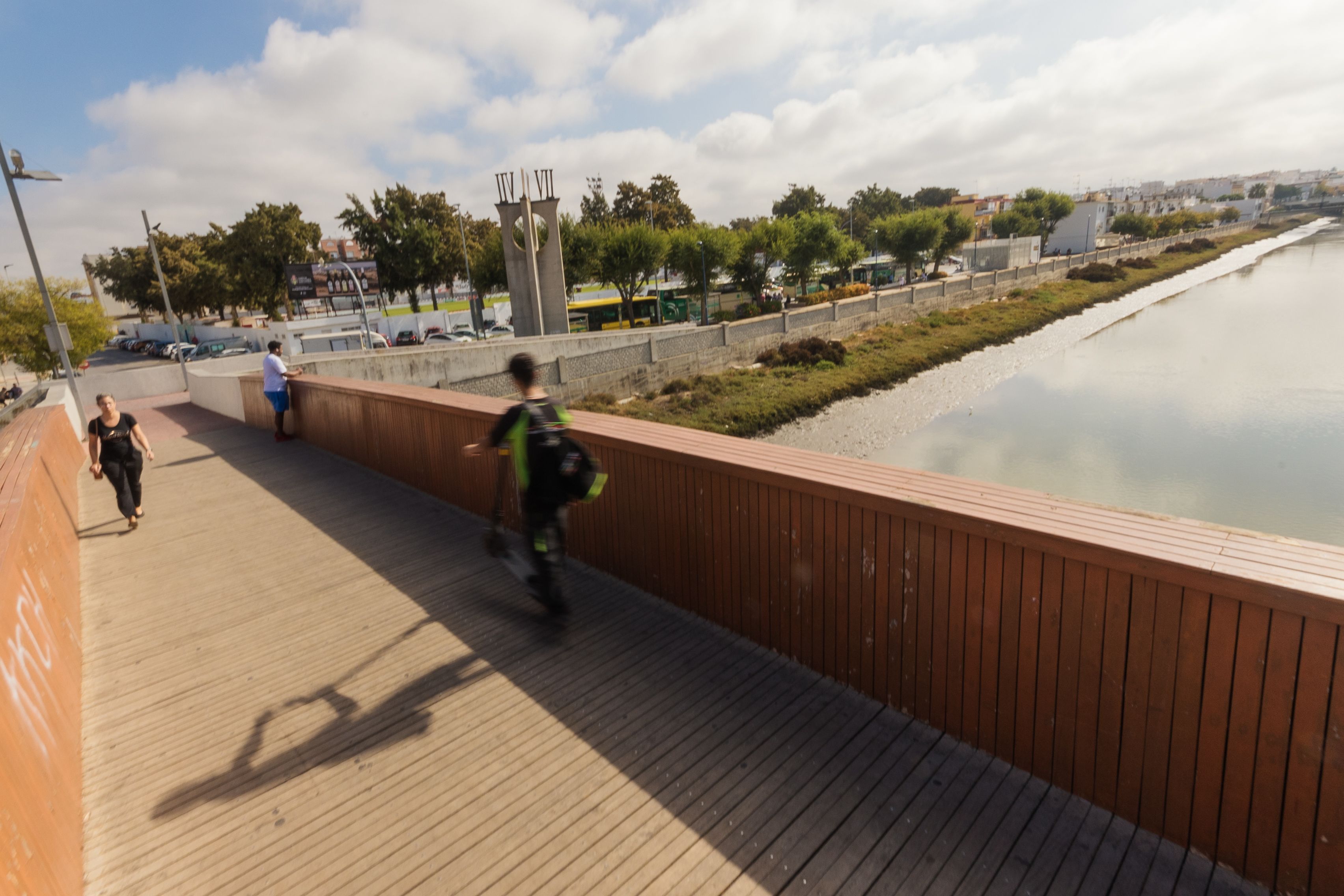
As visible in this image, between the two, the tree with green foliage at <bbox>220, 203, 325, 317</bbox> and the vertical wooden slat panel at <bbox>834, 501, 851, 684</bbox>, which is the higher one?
the tree with green foliage at <bbox>220, 203, 325, 317</bbox>

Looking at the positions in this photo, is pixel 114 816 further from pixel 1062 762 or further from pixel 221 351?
pixel 221 351

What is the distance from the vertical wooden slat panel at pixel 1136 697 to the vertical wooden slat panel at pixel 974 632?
23.9 inches

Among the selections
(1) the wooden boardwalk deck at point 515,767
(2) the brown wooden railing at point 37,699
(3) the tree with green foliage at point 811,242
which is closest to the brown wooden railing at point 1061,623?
(1) the wooden boardwalk deck at point 515,767

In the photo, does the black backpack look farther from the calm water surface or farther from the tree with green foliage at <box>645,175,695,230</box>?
the tree with green foliage at <box>645,175,695,230</box>

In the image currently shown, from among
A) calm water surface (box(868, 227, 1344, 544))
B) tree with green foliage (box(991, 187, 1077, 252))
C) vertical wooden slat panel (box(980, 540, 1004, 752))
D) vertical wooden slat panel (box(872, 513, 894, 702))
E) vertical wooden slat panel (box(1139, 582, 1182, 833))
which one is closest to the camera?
vertical wooden slat panel (box(1139, 582, 1182, 833))

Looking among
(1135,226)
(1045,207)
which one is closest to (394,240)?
(1045,207)

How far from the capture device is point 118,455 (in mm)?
7387

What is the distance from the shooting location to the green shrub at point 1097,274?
62.0m

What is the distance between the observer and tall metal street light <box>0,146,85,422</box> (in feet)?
46.9

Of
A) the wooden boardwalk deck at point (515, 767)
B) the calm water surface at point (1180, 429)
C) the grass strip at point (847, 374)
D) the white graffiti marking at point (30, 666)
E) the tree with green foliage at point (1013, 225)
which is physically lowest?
the calm water surface at point (1180, 429)

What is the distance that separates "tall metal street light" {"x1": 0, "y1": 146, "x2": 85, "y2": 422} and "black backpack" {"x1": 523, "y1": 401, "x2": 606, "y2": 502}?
50.2 feet

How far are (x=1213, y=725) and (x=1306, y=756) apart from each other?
0.27 m

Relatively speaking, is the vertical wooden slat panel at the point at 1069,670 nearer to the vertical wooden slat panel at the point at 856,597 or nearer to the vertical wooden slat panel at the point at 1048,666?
the vertical wooden slat panel at the point at 1048,666

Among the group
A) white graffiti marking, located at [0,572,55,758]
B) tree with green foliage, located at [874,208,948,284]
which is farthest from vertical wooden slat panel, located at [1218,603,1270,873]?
tree with green foliage, located at [874,208,948,284]
